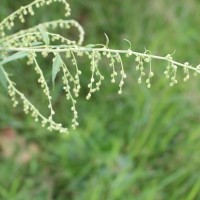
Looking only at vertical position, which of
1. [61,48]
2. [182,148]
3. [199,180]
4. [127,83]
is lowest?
[61,48]

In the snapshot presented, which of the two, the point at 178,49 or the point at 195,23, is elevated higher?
the point at 195,23

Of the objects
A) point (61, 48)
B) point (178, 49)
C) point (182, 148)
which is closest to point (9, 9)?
point (178, 49)

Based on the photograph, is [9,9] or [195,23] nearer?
[9,9]

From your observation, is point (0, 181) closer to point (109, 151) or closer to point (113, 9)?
point (109, 151)

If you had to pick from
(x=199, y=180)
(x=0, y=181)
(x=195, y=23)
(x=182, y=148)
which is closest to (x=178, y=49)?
(x=195, y=23)

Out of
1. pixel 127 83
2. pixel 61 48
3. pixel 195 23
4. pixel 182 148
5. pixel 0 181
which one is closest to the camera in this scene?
pixel 61 48

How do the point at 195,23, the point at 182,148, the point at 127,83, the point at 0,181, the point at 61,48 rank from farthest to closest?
the point at 195,23
the point at 127,83
the point at 182,148
the point at 0,181
the point at 61,48

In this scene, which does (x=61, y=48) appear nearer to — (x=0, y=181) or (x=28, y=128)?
(x=0, y=181)
